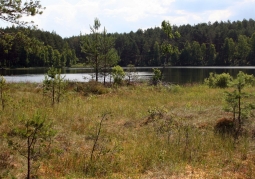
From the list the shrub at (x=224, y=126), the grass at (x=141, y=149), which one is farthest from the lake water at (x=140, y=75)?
the shrub at (x=224, y=126)

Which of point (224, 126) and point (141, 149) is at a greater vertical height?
point (224, 126)

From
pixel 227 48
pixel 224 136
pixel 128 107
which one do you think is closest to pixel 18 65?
pixel 227 48

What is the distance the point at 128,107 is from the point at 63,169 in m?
7.35

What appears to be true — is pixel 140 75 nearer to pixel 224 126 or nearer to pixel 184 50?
pixel 224 126

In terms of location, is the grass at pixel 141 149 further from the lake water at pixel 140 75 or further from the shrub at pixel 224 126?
the lake water at pixel 140 75

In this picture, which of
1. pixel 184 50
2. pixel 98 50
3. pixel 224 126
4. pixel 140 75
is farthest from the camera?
pixel 184 50

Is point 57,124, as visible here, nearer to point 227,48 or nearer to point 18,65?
point 18,65

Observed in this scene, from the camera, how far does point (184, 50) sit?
325 feet

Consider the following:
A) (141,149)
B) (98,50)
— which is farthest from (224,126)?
(98,50)

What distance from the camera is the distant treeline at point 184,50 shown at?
8938 cm

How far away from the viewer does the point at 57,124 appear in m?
9.03

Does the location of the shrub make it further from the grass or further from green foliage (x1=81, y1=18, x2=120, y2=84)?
green foliage (x1=81, y1=18, x2=120, y2=84)

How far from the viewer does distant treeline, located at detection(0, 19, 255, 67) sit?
8938 cm

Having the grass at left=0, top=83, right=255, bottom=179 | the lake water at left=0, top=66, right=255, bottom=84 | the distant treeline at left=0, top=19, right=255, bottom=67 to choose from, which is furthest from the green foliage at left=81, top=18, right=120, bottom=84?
the distant treeline at left=0, top=19, right=255, bottom=67
